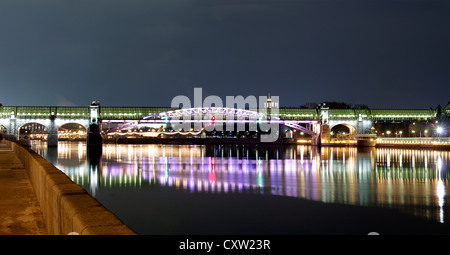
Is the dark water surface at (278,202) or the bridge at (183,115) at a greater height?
the bridge at (183,115)

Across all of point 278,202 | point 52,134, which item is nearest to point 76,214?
point 278,202

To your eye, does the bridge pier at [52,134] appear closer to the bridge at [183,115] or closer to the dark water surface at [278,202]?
the bridge at [183,115]

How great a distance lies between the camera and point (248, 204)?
1427 cm

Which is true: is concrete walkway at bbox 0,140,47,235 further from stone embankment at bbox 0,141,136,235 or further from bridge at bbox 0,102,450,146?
bridge at bbox 0,102,450,146

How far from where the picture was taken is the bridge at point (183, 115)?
77.4m

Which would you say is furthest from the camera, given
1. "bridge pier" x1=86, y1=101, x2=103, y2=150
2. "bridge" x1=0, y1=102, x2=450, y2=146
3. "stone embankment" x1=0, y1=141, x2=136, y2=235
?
"bridge" x1=0, y1=102, x2=450, y2=146

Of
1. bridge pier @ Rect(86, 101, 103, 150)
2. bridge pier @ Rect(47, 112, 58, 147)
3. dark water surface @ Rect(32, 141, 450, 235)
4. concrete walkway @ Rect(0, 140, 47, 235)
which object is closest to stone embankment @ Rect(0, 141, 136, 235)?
concrete walkway @ Rect(0, 140, 47, 235)

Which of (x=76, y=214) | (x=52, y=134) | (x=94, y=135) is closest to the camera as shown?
(x=76, y=214)

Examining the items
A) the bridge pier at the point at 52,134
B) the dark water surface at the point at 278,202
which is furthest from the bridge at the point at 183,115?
the dark water surface at the point at 278,202

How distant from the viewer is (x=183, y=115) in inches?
3332

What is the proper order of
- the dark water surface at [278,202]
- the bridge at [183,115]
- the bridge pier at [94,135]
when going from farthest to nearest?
the bridge at [183,115] < the bridge pier at [94,135] < the dark water surface at [278,202]

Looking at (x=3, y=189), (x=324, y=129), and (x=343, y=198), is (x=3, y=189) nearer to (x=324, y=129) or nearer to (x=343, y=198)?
(x=343, y=198)

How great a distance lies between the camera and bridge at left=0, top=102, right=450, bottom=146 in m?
77.4

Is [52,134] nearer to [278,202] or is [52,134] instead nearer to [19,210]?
[278,202]
